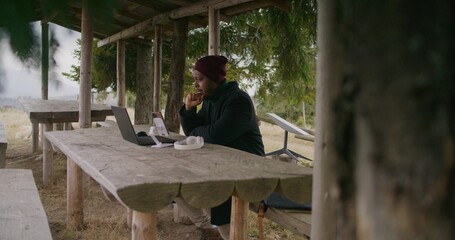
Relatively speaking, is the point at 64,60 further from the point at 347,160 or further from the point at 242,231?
the point at 242,231

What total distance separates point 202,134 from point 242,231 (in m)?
1.06

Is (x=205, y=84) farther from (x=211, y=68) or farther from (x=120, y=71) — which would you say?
(x=120, y=71)

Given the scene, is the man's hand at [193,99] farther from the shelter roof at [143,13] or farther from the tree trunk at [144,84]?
the tree trunk at [144,84]

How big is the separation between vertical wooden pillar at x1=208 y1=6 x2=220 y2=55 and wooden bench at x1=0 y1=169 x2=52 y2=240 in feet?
8.74

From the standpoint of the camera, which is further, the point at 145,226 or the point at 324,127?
the point at 145,226

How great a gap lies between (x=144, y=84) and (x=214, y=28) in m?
5.49

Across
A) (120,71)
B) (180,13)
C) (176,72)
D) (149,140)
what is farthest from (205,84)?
(120,71)

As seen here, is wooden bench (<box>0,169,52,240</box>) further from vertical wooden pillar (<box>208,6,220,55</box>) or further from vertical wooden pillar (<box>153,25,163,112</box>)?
vertical wooden pillar (<box>153,25,163,112</box>)

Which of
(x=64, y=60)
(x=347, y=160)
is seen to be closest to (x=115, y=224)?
(x=64, y=60)

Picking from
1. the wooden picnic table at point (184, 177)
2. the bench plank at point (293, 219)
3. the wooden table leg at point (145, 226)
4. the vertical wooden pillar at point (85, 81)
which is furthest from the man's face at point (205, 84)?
the vertical wooden pillar at point (85, 81)

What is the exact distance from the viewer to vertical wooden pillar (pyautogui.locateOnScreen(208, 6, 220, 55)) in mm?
5266

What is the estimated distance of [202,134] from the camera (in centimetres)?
347

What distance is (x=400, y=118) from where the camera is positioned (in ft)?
2.42

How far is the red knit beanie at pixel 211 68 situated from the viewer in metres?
3.71
